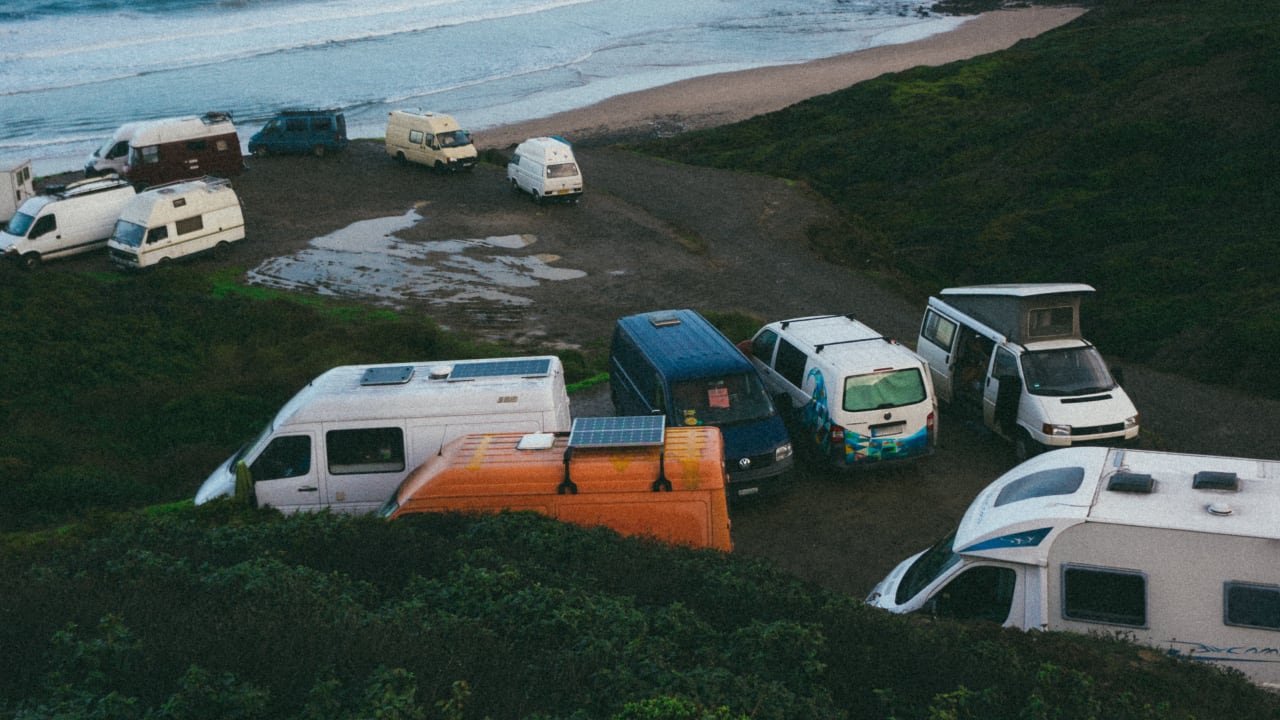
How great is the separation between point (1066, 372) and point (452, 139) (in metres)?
27.3

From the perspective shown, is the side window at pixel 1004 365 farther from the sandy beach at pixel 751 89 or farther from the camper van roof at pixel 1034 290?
the sandy beach at pixel 751 89

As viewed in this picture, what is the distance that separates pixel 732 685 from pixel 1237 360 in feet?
52.2

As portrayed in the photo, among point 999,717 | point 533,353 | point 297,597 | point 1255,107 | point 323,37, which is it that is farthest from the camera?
point 323,37

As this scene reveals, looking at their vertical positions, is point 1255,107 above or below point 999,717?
above

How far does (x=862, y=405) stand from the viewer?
14.2 meters

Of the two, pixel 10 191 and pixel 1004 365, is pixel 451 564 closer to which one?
pixel 1004 365

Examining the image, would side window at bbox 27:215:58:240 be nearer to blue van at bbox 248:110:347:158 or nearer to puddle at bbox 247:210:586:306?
puddle at bbox 247:210:586:306

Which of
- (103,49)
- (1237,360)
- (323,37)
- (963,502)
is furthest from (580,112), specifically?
(963,502)

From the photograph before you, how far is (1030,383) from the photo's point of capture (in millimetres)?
14727

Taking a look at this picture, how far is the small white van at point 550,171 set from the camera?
33.9m

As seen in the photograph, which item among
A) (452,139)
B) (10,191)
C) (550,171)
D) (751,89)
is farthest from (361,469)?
(751,89)

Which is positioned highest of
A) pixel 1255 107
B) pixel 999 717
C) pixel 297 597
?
pixel 1255 107

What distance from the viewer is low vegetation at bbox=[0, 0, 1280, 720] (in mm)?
6680

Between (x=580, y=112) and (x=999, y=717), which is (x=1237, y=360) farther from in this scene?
(x=580, y=112)
